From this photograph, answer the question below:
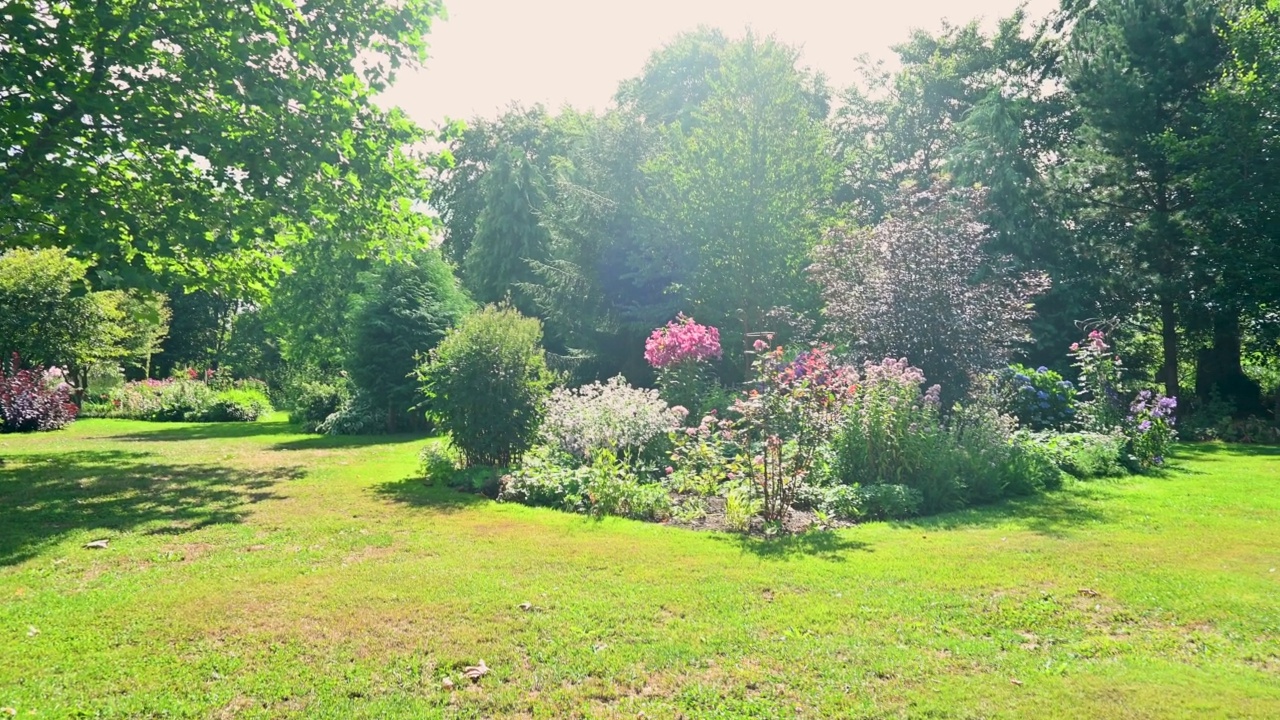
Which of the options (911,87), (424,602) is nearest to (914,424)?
(424,602)

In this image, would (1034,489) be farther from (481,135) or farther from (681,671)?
(481,135)

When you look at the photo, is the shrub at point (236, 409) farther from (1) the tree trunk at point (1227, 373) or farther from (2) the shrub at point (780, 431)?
(1) the tree trunk at point (1227, 373)

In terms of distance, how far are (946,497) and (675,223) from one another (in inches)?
527

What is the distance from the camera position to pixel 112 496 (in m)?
8.41

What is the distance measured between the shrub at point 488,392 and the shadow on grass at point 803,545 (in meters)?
4.36

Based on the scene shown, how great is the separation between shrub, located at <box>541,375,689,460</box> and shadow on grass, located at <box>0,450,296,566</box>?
3.67 metres

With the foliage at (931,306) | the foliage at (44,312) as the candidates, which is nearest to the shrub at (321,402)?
the foliage at (44,312)

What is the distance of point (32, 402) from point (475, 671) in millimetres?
19916

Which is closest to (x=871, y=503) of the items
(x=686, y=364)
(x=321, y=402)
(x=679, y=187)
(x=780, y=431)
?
(x=780, y=431)

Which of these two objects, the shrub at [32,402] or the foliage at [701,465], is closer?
the foliage at [701,465]

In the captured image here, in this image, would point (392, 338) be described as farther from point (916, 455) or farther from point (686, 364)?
point (916, 455)

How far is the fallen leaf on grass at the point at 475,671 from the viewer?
3492 mm

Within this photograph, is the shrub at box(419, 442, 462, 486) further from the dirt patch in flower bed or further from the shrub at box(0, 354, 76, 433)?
the shrub at box(0, 354, 76, 433)

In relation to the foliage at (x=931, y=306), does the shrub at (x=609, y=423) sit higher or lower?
lower
